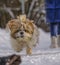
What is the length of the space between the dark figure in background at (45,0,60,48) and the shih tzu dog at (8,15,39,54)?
0.06 m

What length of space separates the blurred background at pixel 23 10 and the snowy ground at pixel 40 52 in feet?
0.10

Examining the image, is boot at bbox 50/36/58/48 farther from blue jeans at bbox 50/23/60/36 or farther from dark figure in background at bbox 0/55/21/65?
dark figure in background at bbox 0/55/21/65

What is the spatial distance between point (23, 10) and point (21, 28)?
0.30 feet

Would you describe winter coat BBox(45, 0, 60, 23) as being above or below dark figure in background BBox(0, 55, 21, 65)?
above

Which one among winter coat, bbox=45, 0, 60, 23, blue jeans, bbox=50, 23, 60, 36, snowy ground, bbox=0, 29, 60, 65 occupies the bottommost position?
snowy ground, bbox=0, 29, 60, 65

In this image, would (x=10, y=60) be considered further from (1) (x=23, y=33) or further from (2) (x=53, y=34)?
(2) (x=53, y=34)

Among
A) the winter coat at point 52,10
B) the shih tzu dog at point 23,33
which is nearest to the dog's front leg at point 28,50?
the shih tzu dog at point 23,33

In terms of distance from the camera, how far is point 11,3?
1040 mm

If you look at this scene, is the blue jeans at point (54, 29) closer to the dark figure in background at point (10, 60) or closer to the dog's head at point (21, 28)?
the dog's head at point (21, 28)

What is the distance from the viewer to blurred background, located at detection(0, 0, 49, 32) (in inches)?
40.9

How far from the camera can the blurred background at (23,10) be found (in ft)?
3.41

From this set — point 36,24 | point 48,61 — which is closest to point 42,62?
point 48,61

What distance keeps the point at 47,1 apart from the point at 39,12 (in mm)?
40

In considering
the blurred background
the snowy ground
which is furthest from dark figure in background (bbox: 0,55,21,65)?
the blurred background
